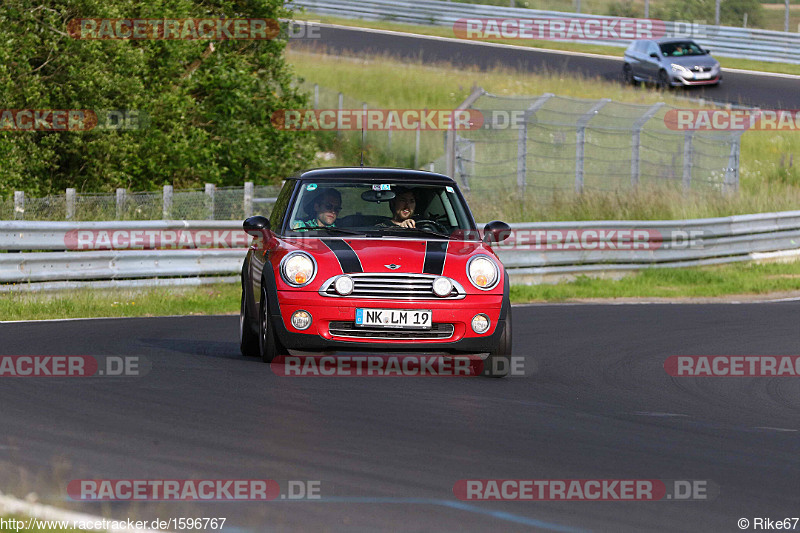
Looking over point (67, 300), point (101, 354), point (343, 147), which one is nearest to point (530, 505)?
point (101, 354)

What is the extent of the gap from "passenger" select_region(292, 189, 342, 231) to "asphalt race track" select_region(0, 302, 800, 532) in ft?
3.73

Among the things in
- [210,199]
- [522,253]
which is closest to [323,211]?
[210,199]

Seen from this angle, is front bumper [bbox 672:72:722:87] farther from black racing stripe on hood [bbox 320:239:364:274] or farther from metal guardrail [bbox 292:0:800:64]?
black racing stripe on hood [bbox 320:239:364:274]

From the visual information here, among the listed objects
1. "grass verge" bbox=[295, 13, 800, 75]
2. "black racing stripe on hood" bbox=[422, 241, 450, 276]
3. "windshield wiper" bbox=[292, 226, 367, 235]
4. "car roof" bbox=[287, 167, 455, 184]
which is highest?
"car roof" bbox=[287, 167, 455, 184]

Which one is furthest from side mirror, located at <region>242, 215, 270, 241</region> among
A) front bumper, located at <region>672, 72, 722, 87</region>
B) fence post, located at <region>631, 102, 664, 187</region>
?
front bumper, located at <region>672, 72, 722, 87</region>

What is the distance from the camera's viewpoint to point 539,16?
47.9m

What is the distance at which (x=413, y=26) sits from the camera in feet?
168

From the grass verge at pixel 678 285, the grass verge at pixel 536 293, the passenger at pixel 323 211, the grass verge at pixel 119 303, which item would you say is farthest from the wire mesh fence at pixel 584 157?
the passenger at pixel 323 211

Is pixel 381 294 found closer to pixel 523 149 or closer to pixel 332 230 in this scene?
pixel 332 230

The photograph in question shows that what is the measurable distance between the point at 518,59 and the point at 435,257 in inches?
1391

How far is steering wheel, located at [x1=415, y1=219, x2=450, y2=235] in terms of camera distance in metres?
10.4

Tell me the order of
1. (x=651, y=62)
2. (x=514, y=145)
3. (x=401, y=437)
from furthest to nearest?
(x=651, y=62) < (x=514, y=145) < (x=401, y=437)

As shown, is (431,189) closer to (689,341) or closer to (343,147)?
(689,341)

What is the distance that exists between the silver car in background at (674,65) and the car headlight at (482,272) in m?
30.4
